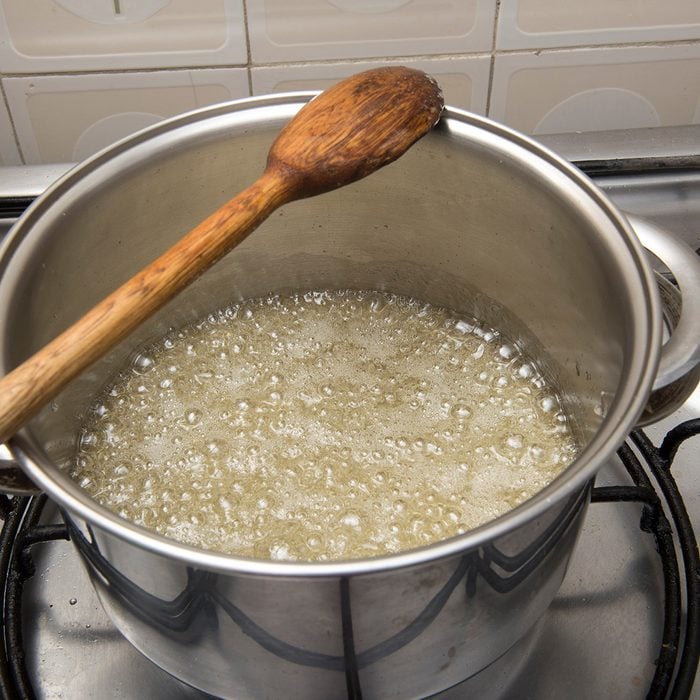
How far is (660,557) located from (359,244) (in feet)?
1.32

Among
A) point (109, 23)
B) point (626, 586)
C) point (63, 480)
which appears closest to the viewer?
point (63, 480)

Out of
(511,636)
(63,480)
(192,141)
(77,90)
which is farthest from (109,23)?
(511,636)

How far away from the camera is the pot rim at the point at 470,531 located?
403 millimetres

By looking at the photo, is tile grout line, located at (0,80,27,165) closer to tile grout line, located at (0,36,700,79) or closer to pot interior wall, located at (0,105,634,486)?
tile grout line, located at (0,36,700,79)

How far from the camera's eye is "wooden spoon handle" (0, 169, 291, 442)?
18.7 inches

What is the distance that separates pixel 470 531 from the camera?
0.42 metres

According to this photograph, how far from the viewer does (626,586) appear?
663mm

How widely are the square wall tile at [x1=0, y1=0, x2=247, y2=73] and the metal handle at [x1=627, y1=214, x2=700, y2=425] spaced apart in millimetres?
519

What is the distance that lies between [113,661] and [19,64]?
2.09 ft

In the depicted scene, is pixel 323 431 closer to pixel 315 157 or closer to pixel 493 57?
pixel 315 157

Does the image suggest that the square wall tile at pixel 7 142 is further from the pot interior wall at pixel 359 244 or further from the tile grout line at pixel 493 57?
the tile grout line at pixel 493 57

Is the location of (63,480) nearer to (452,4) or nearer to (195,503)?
(195,503)

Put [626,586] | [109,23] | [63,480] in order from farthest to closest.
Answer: [109,23] → [626,586] → [63,480]

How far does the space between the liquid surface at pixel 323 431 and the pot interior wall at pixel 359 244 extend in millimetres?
27
